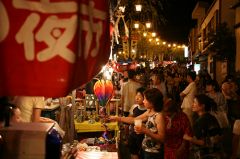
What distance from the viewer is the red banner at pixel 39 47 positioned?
1.97 metres

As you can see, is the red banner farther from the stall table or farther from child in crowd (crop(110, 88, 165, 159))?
the stall table

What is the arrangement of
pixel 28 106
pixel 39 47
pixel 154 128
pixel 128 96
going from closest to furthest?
pixel 39 47, pixel 154 128, pixel 28 106, pixel 128 96

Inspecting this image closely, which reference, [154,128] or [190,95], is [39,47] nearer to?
[154,128]

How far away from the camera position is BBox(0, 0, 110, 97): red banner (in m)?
1.97

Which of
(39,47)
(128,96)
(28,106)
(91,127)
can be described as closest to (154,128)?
(28,106)

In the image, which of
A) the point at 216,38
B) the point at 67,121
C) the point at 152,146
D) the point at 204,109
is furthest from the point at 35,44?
the point at 216,38

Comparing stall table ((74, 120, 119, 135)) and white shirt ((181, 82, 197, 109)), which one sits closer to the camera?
stall table ((74, 120, 119, 135))

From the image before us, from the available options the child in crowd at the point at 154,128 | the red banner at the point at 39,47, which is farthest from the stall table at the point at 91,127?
the red banner at the point at 39,47

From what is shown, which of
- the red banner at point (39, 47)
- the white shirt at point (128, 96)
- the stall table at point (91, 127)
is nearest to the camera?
the red banner at point (39, 47)

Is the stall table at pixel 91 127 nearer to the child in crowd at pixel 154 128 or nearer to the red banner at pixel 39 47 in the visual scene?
the child in crowd at pixel 154 128

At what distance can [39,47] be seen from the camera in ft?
6.55

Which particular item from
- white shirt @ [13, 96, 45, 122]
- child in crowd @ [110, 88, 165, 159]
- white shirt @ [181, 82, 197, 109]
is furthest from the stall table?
child in crowd @ [110, 88, 165, 159]

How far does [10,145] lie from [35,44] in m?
1.20

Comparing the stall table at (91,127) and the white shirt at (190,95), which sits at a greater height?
the white shirt at (190,95)
